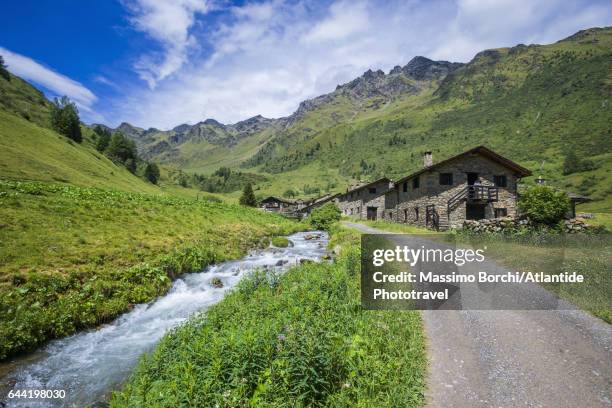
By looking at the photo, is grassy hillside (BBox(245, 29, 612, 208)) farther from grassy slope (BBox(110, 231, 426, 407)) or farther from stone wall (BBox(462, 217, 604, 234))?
grassy slope (BBox(110, 231, 426, 407))

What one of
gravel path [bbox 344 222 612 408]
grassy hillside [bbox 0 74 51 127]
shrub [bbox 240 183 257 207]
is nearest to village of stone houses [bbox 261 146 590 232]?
gravel path [bbox 344 222 612 408]

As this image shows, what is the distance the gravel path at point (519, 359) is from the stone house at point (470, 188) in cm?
2908

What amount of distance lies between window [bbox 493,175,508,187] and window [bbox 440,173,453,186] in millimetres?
5494

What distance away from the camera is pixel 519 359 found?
657 centimetres

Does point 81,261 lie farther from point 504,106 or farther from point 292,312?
point 504,106

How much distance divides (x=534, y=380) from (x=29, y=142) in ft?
238

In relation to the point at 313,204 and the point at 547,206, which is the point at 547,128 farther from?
the point at 547,206

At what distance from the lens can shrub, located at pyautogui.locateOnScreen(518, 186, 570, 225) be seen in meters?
20.0

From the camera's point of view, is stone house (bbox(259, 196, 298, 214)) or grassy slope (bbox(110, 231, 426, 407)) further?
stone house (bbox(259, 196, 298, 214))

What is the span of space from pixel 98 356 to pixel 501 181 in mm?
42534

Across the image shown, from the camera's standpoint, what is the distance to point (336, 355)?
20.4 ft

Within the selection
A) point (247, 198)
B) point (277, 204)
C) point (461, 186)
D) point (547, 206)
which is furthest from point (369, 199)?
point (277, 204)

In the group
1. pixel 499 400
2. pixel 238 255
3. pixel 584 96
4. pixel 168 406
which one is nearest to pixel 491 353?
pixel 499 400

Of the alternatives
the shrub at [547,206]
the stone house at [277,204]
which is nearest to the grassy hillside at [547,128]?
the stone house at [277,204]
